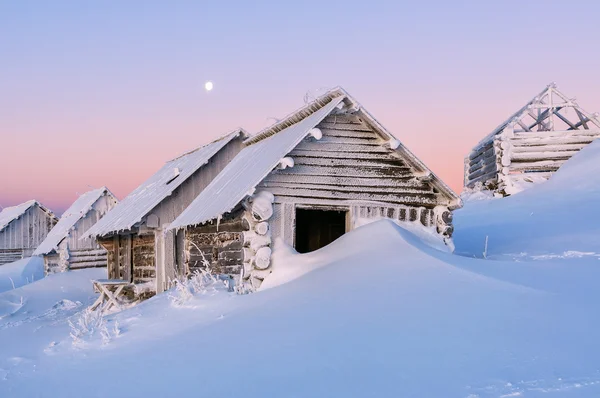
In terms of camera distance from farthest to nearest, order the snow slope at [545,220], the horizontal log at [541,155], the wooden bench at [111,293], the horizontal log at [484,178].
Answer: the horizontal log at [484,178] → the horizontal log at [541,155] → the wooden bench at [111,293] → the snow slope at [545,220]

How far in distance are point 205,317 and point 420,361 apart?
13.2ft

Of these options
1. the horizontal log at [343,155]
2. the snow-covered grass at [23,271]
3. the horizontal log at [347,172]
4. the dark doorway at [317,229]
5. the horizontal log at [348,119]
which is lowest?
the snow-covered grass at [23,271]

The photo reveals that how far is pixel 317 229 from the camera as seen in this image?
1598 centimetres

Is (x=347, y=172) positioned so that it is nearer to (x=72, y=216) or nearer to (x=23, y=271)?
(x=72, y=216)

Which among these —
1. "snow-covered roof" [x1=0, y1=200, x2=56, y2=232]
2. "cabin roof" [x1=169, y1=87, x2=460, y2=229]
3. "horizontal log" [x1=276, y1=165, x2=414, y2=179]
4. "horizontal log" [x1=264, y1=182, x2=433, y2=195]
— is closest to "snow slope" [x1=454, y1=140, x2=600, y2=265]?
"horizontal log" [x1=264, y1=182, x2=433, y2=195]

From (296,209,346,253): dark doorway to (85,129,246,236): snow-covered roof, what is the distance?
12.9ft

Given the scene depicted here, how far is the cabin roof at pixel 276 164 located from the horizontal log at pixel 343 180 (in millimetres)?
266

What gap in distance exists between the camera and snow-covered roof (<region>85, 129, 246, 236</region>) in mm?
16572

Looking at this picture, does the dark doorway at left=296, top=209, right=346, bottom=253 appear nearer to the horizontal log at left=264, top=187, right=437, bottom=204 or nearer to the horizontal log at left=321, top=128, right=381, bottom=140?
the horizontal log at left=264, top=187, right=437, bottom=204

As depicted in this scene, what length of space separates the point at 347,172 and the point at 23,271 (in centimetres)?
2997

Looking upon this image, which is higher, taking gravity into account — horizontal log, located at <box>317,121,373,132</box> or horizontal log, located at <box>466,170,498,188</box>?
horizontal log, located at <box>317,121,373,132</box>

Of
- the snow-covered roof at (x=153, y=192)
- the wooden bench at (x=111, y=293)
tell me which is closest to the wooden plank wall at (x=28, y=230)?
the snow-covered roof at (x=153, y=192)

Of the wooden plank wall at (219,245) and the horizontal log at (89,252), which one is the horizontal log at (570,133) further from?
the horizontal log at (89,252)

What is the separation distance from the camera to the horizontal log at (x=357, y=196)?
36.2ft
